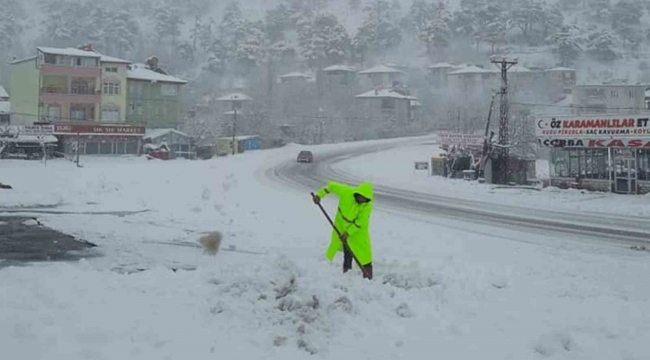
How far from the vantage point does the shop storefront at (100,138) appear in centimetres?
6100

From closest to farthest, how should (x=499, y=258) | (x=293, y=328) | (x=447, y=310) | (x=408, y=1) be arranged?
1. (x=293, y=328)
2. (x=447, y=310)
3. (x=499, y=258)
4. (x=408, y=1)

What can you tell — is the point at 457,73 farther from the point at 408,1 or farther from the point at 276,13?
the point at 408,1

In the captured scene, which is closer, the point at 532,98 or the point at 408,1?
the point at 532,98

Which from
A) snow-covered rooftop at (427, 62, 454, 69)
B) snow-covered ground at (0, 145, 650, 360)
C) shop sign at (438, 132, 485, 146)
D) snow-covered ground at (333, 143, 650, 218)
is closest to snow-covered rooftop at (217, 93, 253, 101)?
snow-covered rooftop at (427, 62, 454, 69)

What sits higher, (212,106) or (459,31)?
(459,31)

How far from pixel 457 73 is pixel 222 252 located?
8819 cm

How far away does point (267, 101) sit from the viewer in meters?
94.9

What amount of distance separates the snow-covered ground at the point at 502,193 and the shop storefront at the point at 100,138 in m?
21.8

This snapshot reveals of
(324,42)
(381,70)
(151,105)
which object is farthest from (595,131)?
(324,42)

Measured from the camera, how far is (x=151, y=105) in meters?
72.9

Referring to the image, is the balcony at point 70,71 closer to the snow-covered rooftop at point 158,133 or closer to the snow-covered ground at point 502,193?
the snow-covered rooftop at point 158,133

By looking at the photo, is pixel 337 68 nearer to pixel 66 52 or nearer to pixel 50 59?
pixel 66 52

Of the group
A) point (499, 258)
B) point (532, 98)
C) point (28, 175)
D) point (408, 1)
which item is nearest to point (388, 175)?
point (28, 175)

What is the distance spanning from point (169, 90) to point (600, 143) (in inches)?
2040
